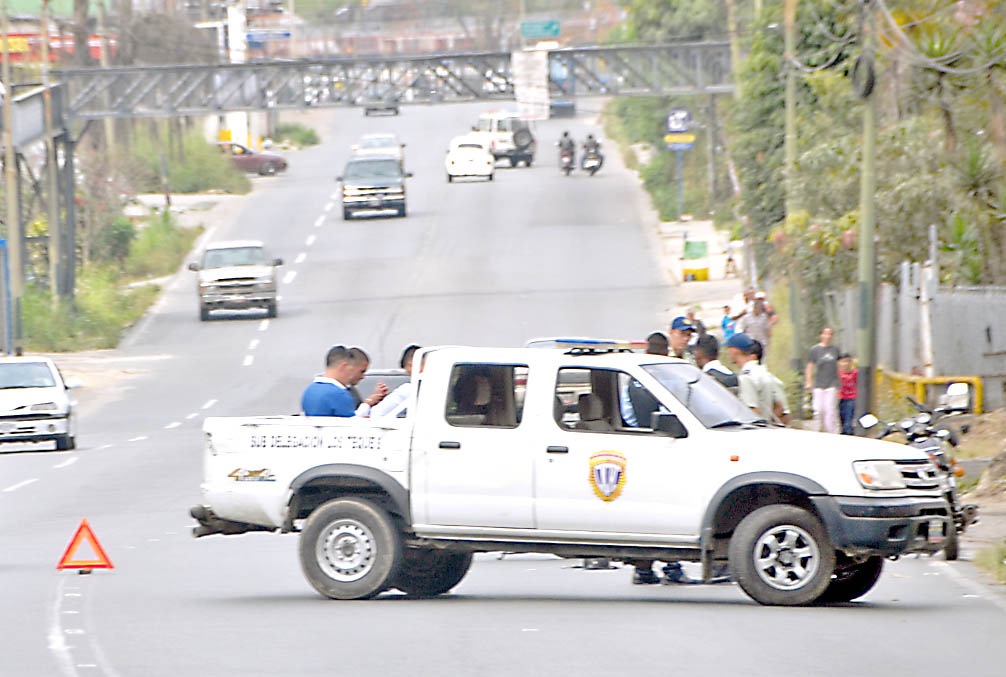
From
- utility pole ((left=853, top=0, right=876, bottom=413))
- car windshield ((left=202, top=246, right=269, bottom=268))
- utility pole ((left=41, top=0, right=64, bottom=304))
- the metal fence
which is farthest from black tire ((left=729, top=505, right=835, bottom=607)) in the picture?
utility pole ((left=41, top=0, right=64, bottom=304))

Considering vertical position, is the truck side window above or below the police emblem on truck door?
above

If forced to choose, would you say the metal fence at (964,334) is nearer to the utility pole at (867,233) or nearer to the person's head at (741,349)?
the utility pole at (867,233)

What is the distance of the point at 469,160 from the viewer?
80500 mm

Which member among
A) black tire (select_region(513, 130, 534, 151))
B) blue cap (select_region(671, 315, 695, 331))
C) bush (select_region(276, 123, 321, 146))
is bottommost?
blue cap (select_region(671, 315, 695, 331))

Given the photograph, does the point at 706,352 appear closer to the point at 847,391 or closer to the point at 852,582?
the point at 852,582

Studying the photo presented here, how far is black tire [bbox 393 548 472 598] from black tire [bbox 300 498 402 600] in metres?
0.37

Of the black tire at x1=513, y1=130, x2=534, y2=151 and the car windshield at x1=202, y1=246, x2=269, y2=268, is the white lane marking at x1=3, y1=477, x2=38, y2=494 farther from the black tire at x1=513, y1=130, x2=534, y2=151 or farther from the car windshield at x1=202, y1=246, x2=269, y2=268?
the black tire at x1=513, y1=130, x2=534, y2=151

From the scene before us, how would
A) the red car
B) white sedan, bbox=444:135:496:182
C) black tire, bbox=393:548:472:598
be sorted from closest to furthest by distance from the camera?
black tire, bbox=393:548:472:598, white sedan, bbox=444:135:496:182, the red car

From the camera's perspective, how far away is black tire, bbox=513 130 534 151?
284ft

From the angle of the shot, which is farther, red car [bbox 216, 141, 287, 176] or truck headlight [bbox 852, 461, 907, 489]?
red car [bbox 216, 141, 287, 176]

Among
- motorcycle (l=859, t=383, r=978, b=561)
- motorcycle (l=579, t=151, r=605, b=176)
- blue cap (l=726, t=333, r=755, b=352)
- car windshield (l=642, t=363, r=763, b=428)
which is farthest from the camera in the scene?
motorcycle (l=579, t=151, r=605, b=176)

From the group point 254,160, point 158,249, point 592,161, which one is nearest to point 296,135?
point 254,160

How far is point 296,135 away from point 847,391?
3326 inches

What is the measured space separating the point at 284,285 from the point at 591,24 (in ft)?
263
